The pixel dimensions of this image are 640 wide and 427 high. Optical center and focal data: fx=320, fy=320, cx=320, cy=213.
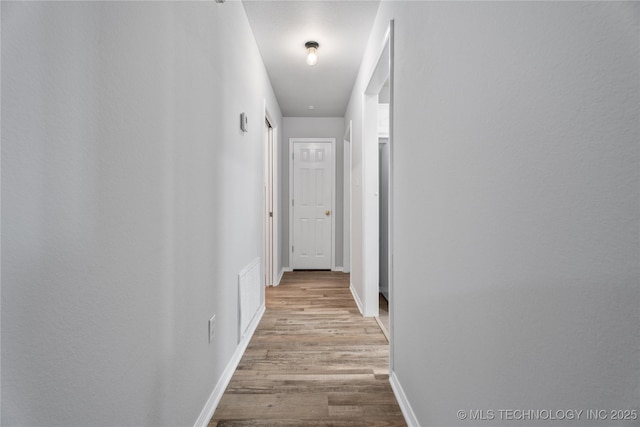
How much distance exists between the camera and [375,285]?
2.98m

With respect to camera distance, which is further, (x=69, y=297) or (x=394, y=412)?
(x=394, y=412)

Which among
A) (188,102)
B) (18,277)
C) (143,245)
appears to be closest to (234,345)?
(143,245)

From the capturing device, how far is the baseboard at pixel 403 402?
1472 mm

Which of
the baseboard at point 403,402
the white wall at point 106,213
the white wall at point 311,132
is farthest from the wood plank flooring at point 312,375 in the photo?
the white wall at point 311,132

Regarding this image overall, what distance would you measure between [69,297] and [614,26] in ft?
3.68

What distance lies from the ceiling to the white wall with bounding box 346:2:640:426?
51.4 inches

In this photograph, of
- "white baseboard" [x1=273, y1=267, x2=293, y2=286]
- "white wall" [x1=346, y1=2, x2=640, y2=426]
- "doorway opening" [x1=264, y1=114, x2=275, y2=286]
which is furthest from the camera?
"white baseboard" [x1=273, y1=267, x2=293, y2=286]

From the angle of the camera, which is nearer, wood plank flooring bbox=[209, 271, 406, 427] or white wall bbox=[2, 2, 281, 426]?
white wall bbox=[2, 2, 281, 426]

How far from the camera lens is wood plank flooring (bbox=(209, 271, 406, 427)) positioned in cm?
159

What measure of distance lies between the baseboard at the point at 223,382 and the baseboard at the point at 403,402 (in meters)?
0.95

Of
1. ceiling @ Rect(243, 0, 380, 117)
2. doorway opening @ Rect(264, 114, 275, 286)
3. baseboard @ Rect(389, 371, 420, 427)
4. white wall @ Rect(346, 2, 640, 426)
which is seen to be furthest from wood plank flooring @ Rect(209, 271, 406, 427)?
ceiling @ Rect(243, 0, 380, 117)

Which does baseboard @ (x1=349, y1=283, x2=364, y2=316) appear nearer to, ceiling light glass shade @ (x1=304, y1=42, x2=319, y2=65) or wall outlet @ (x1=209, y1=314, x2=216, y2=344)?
wall outlet @ (x1=209, y1=314, x2=216, y2=344)

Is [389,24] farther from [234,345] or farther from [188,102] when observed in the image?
[234,345]

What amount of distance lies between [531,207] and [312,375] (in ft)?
5.61
